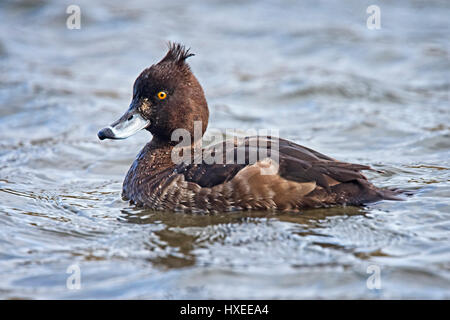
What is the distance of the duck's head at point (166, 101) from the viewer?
6.04 m

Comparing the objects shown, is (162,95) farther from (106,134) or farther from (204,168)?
(204,168)

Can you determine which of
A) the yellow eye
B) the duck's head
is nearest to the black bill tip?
the duck's head

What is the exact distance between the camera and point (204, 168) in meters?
5.58

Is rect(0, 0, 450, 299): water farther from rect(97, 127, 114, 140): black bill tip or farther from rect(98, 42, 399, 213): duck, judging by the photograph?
rect(97, 127, 114, 140): black bill tip

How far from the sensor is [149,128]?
20.6ft

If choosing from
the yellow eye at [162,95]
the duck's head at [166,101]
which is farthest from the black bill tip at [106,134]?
the yellow eye at [162,95]

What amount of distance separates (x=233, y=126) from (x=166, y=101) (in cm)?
310

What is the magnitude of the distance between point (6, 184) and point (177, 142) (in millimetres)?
1913

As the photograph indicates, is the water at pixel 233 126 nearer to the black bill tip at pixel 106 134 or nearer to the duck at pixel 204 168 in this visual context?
the duck at pixel 204 168

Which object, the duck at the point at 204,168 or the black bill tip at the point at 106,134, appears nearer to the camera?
the duck at the point at 204,168

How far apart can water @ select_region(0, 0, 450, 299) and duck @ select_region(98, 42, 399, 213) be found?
0.13 metres

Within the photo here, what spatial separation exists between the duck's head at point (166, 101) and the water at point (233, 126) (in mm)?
756

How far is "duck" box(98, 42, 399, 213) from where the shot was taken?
17.6 feet

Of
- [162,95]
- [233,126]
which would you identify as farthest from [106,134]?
[233,126]
